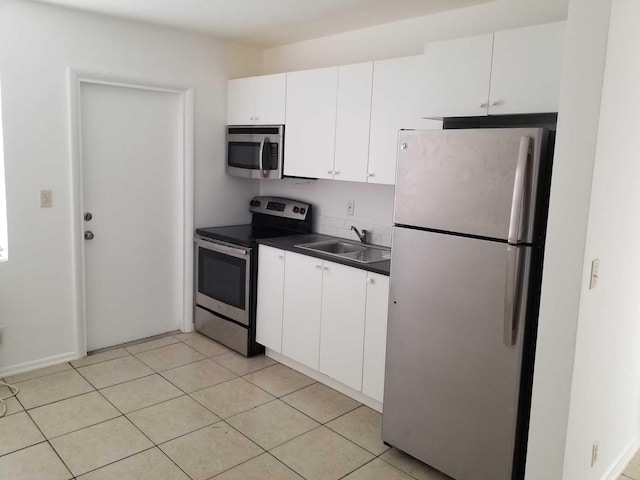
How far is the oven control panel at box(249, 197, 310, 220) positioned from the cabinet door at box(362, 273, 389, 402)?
4.10ft

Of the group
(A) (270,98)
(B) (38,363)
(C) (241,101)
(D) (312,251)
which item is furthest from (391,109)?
(B) (38,363)

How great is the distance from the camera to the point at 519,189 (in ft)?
6.88

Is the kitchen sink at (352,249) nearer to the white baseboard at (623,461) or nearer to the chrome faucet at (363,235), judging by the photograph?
the chrome faucet at (363,235)

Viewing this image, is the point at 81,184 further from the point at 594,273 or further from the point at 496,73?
the point at 594,273

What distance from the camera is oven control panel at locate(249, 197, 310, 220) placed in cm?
418

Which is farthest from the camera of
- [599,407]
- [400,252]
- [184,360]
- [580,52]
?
[184,360]

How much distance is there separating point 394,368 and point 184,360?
1830 millimetres

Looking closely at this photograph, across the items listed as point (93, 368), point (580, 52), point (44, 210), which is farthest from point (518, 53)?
point (93, 368)

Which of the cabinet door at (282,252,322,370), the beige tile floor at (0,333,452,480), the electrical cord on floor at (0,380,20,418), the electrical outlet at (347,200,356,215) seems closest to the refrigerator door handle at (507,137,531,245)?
the beige tile floor at (0,333,452,480)

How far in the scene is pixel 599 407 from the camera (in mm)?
2332

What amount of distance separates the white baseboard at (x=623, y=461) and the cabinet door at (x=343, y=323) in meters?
1.37

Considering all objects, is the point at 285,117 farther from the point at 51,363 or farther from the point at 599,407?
the point at 599,407

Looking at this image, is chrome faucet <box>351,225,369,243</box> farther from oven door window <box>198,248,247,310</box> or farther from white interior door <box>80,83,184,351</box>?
white interior door <box>80,83,184,351</box>

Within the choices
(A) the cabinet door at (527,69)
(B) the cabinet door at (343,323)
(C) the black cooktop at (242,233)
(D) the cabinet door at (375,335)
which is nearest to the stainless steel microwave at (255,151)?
(C) the black cooktop at (242,233)
